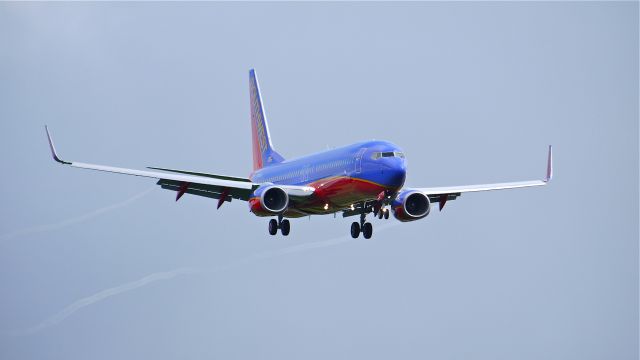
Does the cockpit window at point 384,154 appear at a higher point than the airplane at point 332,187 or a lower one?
higher

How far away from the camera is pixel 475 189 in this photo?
7275 centimetres

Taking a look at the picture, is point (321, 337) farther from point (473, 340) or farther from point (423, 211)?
point (423, 211)

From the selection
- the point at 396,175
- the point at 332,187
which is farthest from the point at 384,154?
the point at 332,187

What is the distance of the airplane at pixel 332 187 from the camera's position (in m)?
64.2

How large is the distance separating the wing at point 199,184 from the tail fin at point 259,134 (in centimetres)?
839

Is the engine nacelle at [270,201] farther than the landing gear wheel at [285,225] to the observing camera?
No

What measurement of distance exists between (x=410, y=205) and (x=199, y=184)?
10.9 metres

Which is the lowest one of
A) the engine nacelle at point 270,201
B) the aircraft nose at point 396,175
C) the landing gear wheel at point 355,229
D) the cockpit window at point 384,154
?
the landing gear wheel at point 355,229

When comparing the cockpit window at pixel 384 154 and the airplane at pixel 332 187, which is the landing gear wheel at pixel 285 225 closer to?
the airplane at pixel 332 187

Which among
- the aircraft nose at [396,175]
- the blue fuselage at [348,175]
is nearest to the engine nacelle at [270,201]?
the blue fuselage at [348,175]

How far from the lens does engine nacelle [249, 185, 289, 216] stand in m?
67.5

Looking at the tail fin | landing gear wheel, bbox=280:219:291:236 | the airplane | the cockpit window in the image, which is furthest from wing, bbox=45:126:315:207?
the tail fin

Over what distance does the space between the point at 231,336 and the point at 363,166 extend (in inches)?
1671

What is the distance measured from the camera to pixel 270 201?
2667 inches
